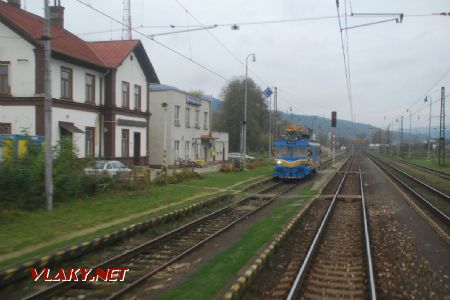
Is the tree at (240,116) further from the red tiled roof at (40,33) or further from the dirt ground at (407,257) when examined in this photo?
the dirt ground at (407,257)

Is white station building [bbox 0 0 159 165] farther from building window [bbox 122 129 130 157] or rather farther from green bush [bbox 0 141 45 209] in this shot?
green bush [bbox 0 141 45 209]

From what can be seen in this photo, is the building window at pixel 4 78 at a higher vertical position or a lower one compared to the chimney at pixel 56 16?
lower

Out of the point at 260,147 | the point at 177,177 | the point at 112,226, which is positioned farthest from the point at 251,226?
the point at 260,147

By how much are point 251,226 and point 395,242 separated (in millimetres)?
4373

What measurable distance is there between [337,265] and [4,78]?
24.4m

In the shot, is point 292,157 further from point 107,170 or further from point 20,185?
point 20,185

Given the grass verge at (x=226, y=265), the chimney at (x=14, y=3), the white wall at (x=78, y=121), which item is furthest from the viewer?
the chimney at (x=14, y=3)

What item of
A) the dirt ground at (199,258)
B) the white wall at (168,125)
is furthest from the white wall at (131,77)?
the dirt ground at (199,258)

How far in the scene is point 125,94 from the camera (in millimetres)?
35125

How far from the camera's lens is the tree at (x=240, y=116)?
79.6m

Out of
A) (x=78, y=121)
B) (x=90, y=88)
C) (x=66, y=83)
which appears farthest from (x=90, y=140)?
(x=66, y=83)

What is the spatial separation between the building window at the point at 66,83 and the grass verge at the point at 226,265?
18.4 meters

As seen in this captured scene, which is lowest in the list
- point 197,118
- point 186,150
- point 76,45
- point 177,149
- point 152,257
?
point 152,257

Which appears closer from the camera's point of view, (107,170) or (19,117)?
(107,170)
